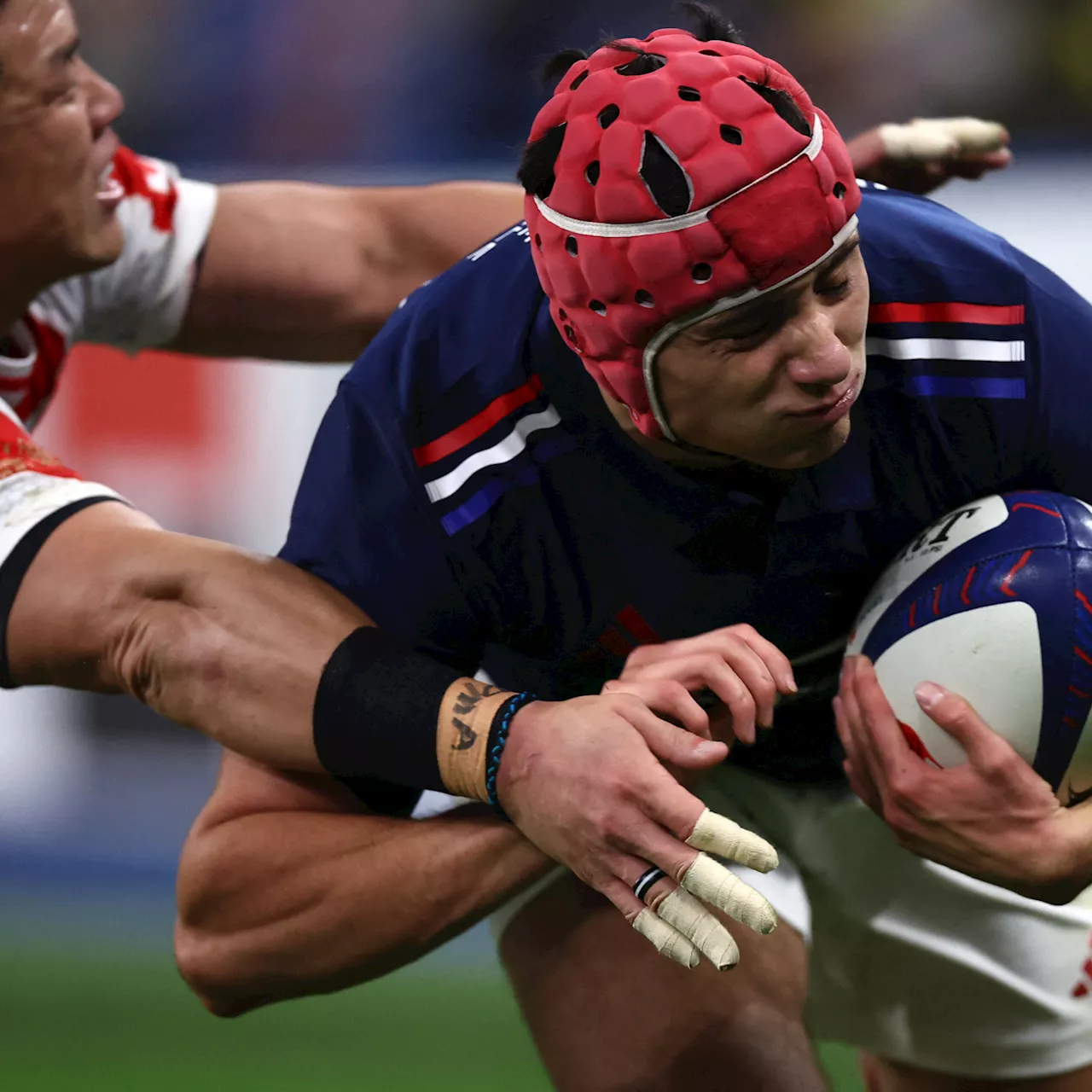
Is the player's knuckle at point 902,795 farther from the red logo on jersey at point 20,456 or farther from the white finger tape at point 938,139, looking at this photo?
the red logo on jersey at point 20,456

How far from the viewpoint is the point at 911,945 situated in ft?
5.68

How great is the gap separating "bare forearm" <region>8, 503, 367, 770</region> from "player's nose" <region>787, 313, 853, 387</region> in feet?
1.67

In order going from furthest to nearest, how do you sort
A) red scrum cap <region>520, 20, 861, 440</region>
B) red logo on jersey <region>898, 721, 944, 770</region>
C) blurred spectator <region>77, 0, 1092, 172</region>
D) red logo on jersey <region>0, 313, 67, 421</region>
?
blurred spectator <region>77, 0, 1092, 172</region>, red logo on jersey <region>0, 313, 67, 421</region>, red logo on jersey <region>898, 721, 944, 770</region>, red scrum cap <region>520, 20, 861, 440</region>

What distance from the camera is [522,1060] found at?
2.58 m

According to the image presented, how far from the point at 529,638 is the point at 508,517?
0.17 meters

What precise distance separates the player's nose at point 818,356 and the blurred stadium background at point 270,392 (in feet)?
5.11

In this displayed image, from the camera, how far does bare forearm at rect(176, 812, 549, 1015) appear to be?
1525 millimetres

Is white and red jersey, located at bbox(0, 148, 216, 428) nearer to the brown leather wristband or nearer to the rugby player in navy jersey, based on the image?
the rugby player in navy jersey

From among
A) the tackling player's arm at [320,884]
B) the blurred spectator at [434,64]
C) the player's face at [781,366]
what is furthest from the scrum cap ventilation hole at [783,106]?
the blurred spectator at [434,64]

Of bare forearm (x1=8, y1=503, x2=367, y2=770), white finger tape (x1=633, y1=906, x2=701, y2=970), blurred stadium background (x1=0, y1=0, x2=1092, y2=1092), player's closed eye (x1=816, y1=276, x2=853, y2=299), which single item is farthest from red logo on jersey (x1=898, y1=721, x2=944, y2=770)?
blurred stadium background (x1=0, y1=0, x2=1092, y2=1092)

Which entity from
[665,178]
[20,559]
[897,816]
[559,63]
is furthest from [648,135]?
[20,559]

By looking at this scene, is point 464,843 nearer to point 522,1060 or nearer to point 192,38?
point 522,1060

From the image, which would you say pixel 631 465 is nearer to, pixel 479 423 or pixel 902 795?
pixel 479 423

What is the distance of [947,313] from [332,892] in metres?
0.80
